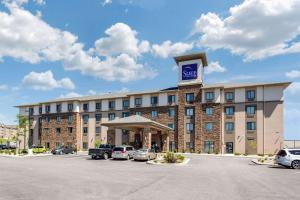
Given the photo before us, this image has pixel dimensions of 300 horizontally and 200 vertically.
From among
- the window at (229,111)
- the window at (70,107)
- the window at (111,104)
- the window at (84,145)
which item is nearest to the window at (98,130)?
the window at (84,145)

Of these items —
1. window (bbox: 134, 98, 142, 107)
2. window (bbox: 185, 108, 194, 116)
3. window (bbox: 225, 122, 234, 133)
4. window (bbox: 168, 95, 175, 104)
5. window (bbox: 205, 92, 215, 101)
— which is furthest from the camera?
window (bbox: 134, 98, 142, 107)

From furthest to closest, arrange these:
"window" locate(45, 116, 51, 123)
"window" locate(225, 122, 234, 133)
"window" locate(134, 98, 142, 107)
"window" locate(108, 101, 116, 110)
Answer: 1. "window" locate(45, 116, 51, 123)
2. "window" locate(108, 101, 116, 110)
3. "window" locate(134, 98, 142, 107)
4. "window" locate(225, 122, 234, 133)

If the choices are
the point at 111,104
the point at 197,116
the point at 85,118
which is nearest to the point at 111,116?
the point at 111,104

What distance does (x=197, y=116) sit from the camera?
2147 inches

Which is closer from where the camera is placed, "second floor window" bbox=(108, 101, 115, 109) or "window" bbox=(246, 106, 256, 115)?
"window" bbox=(246, 106, 256, 115)

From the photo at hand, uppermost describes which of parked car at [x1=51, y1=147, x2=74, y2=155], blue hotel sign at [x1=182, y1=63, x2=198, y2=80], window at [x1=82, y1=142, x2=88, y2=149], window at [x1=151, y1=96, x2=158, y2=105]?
blue hotel sign at [x1=182, y1=63, x2=198, y2=80]

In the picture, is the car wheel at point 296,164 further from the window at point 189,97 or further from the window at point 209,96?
the window at point 189,97

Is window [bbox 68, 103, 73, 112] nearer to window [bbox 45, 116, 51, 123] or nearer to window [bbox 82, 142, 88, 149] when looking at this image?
window [bbox 45, 116, 51, 123]

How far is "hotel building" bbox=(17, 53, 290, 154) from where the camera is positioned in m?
50.0

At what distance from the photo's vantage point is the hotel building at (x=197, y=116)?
5000cm

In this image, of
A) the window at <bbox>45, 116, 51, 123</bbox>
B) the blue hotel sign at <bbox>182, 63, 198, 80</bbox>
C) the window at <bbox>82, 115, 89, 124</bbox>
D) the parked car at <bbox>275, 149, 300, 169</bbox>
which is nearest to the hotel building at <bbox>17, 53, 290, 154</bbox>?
the blue hotel sign at <bbox>182, 63, 198, 80</bbox>

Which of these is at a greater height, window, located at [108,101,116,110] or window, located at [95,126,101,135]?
window, located at [108,101,116,110]

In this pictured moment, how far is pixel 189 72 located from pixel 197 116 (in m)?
8.46

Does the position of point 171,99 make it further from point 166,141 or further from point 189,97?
point 166,141
